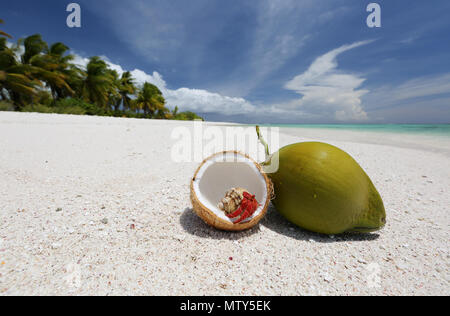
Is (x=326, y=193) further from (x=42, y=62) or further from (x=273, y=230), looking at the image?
(x=42, y=62)

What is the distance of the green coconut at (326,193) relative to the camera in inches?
61.0

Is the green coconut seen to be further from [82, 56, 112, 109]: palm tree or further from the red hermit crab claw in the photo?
[82, 56, 112, 109]: palm tree

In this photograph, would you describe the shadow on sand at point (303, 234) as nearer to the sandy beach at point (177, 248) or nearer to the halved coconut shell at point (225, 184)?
the sandy beach at point (177, 248)

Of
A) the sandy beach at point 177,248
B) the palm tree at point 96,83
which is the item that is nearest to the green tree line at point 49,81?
the palm tree at point 96,83

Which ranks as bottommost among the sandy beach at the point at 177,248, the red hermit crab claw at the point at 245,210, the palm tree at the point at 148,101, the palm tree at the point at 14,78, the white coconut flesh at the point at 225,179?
the sandy beach at the point at 177,248

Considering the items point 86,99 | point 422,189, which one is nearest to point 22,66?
point 86,99

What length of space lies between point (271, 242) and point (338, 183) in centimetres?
74

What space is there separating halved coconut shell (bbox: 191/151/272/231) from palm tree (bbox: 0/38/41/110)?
2369 cm

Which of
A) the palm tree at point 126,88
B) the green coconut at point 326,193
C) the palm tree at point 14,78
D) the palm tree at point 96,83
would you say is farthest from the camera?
the palm tree at point 126,88

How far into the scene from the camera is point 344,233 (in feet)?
5.79

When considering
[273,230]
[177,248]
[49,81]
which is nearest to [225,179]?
[273,230]

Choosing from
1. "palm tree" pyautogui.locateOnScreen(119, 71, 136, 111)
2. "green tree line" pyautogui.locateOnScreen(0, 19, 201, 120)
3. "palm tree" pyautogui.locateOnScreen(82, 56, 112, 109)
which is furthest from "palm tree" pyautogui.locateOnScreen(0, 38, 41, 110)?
"palm tree" pyautogui.locateOnScreen(119, 71, 136, 111)

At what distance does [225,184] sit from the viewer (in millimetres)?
2068

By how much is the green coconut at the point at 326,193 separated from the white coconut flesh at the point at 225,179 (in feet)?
0.66
